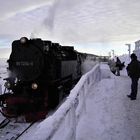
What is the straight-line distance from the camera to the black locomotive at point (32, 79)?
13102 mm

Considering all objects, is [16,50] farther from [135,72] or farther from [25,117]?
[135,72]

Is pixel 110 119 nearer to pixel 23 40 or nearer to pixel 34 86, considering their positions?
pixel 34 86

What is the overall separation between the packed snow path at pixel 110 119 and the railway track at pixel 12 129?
2.43m

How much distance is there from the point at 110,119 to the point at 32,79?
5.50m

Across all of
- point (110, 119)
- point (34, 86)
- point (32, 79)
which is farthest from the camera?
point (32, 79)

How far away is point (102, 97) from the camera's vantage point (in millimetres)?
13062

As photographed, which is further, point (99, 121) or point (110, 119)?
point (110, 119)

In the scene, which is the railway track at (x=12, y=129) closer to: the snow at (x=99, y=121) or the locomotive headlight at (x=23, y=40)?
the snow at (x=99, y=121)

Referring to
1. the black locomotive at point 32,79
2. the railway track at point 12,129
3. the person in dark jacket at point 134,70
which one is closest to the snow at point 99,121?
the person in dark jacket at point 134,70

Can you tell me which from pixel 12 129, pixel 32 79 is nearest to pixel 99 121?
pixel 12 129

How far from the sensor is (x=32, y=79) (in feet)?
45.9

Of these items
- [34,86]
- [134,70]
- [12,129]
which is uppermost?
[134,70]

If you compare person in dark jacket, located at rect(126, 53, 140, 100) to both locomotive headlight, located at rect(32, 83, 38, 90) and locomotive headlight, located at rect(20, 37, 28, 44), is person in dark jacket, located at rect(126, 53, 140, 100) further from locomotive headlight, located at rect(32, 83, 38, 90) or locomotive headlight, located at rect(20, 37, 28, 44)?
locomotive headlight, located at rect(20, 37, 28, 44)

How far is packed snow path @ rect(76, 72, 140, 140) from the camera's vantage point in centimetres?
786
